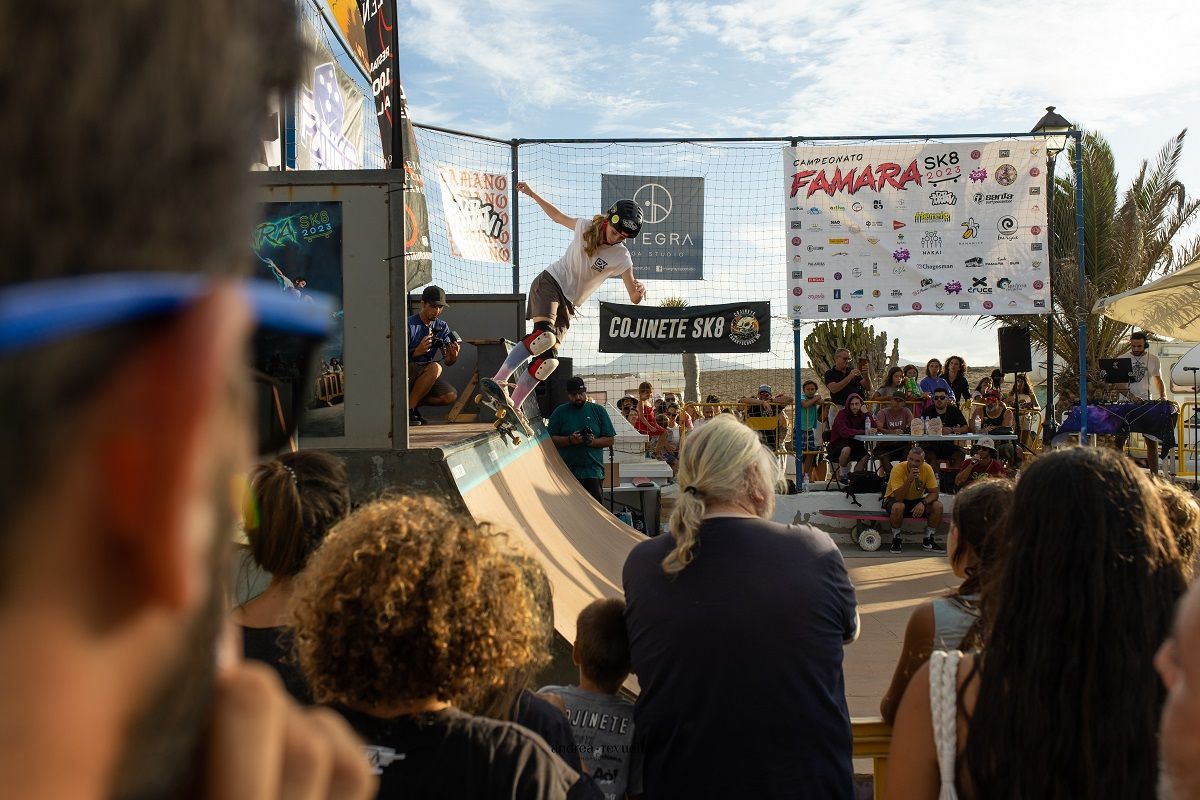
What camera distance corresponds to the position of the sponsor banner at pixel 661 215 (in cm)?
1216

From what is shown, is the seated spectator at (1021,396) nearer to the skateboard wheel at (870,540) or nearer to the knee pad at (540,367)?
the skateboard wheel at (870,540)

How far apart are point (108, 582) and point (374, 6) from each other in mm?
5376

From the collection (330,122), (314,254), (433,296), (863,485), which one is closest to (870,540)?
(863,485)

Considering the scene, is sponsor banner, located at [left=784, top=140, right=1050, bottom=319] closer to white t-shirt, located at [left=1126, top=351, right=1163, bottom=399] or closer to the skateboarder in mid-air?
white t-shirt, located at [left=1126, top=351, right=1163, bottom=399]

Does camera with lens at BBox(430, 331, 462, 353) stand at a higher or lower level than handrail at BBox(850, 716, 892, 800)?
Answer: higher

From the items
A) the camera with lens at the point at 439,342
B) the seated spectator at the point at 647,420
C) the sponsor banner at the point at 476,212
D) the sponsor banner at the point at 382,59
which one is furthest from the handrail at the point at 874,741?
the seated spectator at the point at 647,420

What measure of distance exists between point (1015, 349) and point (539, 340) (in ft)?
32.6

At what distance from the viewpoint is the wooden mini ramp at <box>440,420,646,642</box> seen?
4.57m

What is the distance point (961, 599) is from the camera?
2.51m

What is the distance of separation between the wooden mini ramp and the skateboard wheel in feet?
11.0

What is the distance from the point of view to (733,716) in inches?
96.4

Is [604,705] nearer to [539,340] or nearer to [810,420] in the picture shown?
[539,340]

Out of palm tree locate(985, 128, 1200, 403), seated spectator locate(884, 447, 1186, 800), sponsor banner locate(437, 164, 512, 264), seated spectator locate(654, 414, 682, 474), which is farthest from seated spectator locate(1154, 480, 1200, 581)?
palm tree locate(985, 128, 1200, 403)

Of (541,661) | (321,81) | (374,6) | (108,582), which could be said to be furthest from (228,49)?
(321,81)
